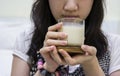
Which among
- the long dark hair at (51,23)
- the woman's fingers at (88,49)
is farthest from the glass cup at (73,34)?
the long dark hair at (51,23)

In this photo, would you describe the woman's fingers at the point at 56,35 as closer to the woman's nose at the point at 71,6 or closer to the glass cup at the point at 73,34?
the glass cup at the point at 73,34

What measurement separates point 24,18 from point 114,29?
740 mm

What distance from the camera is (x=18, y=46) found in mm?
1191

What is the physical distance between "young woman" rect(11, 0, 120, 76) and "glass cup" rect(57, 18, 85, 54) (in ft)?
0.43

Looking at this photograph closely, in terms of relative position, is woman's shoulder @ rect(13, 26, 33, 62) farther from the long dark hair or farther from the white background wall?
the white background wall

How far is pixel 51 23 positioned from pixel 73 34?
1.51ft

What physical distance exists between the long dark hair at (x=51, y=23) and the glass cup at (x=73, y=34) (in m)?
0.36

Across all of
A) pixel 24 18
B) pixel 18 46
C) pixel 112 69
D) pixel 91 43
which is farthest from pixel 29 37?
pixel 24 18

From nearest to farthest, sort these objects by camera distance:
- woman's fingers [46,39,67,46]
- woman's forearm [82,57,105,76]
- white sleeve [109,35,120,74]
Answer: woman's fingers [46,39,67,46] → woman's forearm [82,57,105,76] → white sleeve [109,35,120,74]

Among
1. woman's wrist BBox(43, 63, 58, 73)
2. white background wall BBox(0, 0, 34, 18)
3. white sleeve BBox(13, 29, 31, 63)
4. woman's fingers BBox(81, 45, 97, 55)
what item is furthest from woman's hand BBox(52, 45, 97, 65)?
white background wall BBox(0, 0, 34, 18)

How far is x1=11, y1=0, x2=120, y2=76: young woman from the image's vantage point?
0.90m

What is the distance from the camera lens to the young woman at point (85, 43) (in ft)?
2.95

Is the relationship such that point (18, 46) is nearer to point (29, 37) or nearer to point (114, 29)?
point (29, 37)

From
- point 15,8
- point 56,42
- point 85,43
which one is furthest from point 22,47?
point 15,8
